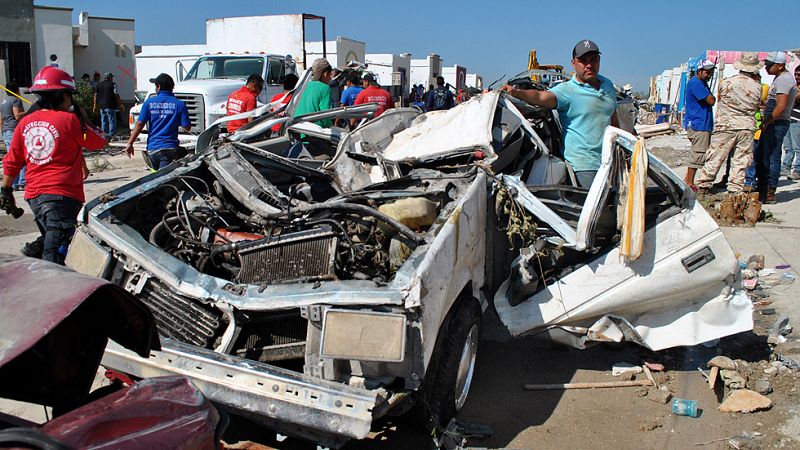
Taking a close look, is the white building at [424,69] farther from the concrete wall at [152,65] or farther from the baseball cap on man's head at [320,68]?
the baseball cap on man's head at [320,68]

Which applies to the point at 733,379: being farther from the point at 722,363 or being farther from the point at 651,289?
the point at 651,289

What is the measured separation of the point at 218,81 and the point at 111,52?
13.6m

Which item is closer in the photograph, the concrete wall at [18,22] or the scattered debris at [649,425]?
the scattered debris at [649,425]

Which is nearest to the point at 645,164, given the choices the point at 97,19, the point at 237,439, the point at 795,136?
the point at 237,439

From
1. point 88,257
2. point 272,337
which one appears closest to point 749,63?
point 272,337

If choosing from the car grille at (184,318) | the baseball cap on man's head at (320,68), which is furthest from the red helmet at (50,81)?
the baseball cap on man's head at (320,68)

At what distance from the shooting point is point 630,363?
451 cm

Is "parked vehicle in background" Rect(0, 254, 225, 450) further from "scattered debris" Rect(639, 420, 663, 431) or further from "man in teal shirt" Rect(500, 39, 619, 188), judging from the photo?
"man in teal shirt" Rect(500, 39, 619, 188)

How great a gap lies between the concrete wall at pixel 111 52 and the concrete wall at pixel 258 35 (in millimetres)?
7582

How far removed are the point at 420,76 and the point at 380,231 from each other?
98.1ft

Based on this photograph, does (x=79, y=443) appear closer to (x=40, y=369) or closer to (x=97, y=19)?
(x=40, y=369)

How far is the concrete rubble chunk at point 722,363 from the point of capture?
4145mm

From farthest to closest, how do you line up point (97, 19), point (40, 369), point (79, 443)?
1. point (97, 19)
2. point (40, 369)
3. point (79, 443)

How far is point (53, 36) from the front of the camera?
21156mm
